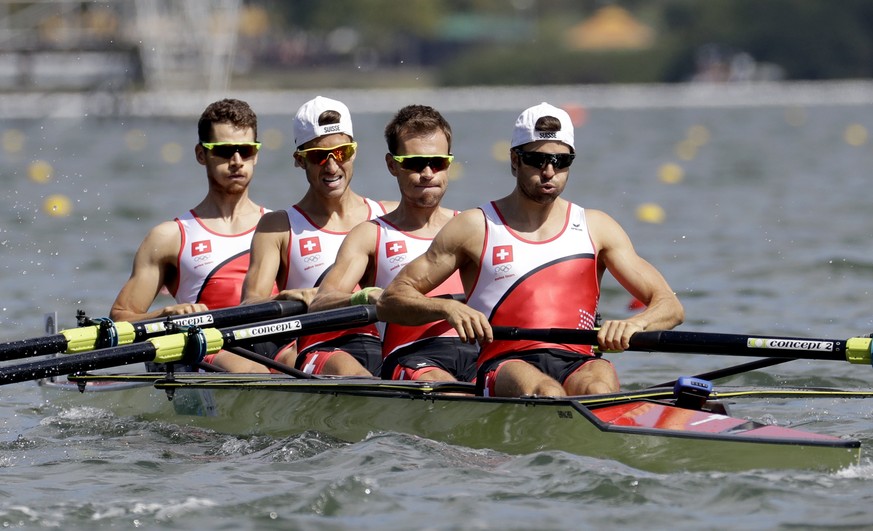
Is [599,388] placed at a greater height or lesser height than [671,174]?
lesser

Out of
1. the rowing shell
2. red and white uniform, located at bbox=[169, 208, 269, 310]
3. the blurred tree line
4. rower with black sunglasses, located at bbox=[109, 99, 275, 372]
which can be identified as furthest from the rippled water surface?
the blurred tree line

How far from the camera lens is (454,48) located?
258 ft

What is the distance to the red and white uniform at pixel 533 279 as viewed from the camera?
6.51 metres

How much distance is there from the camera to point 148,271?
320 inches

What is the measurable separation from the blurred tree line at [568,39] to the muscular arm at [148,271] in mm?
57578

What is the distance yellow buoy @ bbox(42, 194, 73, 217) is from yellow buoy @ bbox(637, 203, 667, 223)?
758 centimetres

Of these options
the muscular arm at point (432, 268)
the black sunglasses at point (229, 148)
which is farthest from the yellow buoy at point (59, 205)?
the muscular arm at point (432, 268)

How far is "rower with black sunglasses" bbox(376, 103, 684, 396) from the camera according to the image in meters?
6.39

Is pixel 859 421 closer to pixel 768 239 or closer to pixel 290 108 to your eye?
pixel 768 239

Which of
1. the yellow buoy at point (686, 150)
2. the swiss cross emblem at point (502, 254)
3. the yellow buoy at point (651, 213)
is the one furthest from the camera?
the yellow buoy at point (686, 150)

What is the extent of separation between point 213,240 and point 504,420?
8.88 feet

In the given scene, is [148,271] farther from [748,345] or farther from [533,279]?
[748,345]

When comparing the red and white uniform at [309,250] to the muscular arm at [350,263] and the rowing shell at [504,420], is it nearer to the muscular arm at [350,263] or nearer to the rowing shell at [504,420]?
the muscular arm at [350,263]

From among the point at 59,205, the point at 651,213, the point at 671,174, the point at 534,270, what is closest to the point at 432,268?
the point at 534,270
